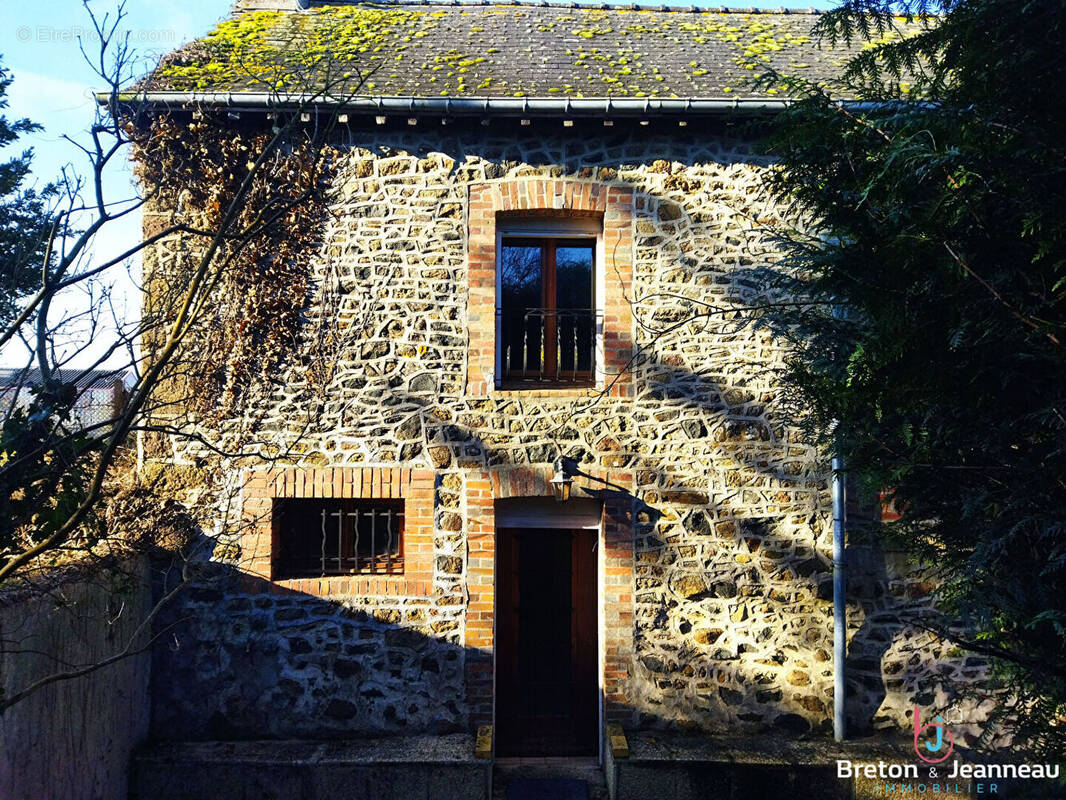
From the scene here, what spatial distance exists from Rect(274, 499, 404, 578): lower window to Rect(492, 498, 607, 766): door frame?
858 millimetres

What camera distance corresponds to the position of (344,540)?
6.32 metres

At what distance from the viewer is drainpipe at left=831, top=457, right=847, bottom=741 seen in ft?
19.6

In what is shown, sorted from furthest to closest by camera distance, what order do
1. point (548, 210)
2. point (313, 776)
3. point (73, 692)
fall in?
point (548, 210), point (313, 776), point (73, 692)

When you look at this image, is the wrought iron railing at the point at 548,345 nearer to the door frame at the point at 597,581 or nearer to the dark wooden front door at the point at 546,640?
the door frame at the point at 597,581

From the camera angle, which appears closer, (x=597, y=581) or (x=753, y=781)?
(x=753, y=781)

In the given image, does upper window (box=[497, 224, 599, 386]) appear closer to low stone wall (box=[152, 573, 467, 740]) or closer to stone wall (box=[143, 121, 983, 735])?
stone wall (box=[143, 121, 983, 735])

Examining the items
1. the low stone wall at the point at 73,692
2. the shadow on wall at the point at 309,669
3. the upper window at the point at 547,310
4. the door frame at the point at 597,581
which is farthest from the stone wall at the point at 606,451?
the low stone wall at the point at 73,692

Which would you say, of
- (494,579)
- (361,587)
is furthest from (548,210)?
(361,587)

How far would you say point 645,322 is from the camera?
6.24 metres

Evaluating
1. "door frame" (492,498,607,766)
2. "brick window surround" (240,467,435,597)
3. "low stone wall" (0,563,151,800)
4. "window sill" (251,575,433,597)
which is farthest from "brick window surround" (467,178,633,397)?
"low stone wall" (0,563,151,800)

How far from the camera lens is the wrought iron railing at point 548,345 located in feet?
21.1

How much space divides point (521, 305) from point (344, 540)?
2476 mm

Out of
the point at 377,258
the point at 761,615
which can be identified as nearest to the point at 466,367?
the point at 377,258

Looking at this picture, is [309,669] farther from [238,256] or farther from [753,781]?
[753,781]
